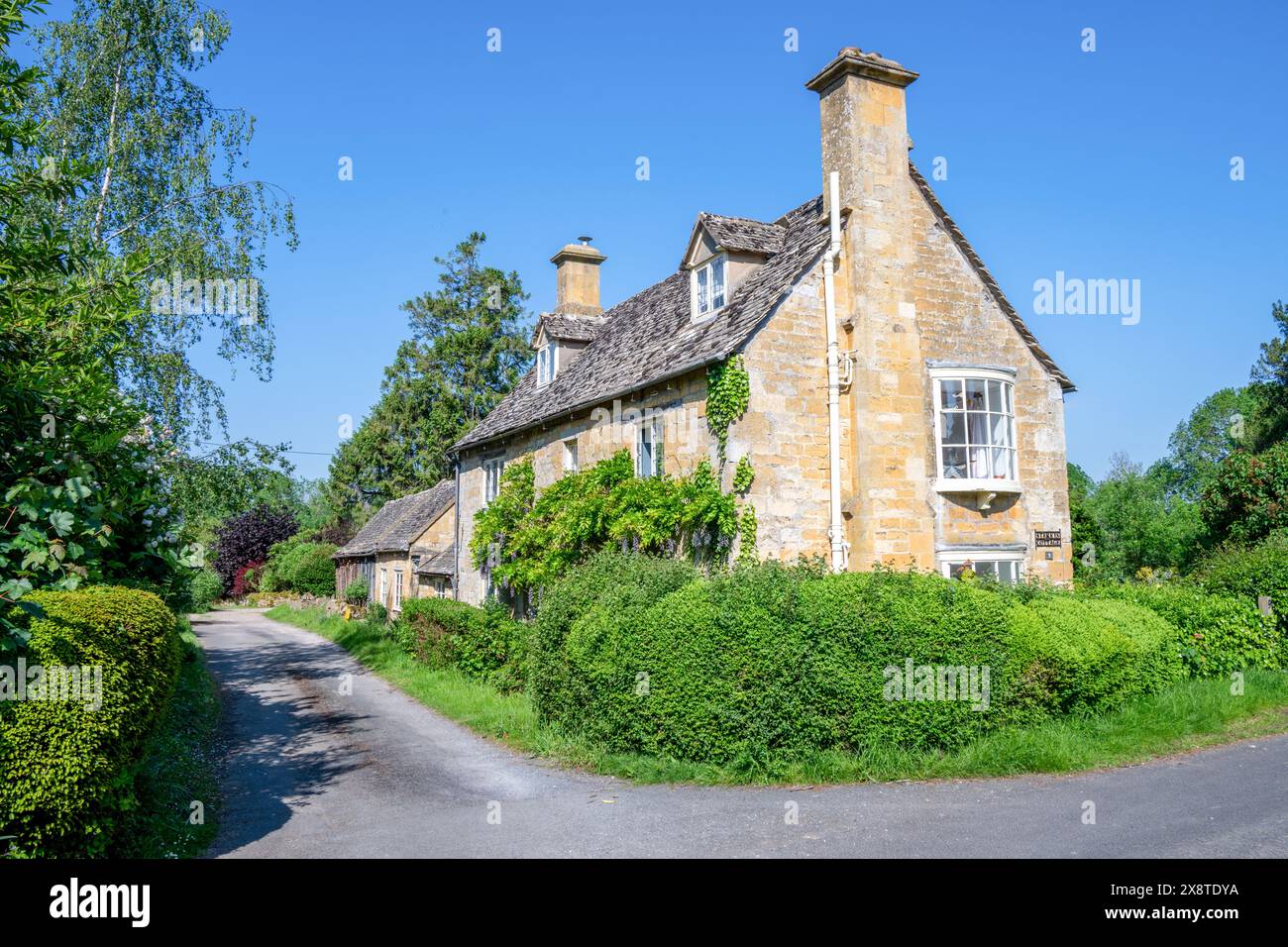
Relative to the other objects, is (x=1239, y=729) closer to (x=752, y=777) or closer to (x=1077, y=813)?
(x=1077, y=813)

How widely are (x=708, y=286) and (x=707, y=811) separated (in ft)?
37.5

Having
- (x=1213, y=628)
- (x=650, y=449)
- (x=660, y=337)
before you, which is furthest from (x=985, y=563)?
(x=660, y=337)

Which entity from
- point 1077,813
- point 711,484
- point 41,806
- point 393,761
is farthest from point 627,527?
point 41,806

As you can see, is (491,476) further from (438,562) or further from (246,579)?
(246,579)

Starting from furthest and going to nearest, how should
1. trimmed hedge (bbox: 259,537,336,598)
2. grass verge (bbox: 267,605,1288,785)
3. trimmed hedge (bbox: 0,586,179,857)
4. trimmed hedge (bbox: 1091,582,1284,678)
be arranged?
trimmed hedge (bbox: 259,537,336,598) < trimmed hedge (bbox: 1091,582,1284,678) < grass verge (bbox: 267,605,1288,785) < trimmed hedge (bbox: 0,586,179,857)

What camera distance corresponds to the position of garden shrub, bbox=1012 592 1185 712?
10461mm

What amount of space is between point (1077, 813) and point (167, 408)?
54.7 ft

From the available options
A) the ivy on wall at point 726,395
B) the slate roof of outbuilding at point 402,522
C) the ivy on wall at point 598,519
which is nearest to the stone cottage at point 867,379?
the ivy on wall at point 726,395

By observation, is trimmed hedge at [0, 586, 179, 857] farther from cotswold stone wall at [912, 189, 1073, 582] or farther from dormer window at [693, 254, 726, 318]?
cotswold stone wall at [912, 189, 1073, 582]

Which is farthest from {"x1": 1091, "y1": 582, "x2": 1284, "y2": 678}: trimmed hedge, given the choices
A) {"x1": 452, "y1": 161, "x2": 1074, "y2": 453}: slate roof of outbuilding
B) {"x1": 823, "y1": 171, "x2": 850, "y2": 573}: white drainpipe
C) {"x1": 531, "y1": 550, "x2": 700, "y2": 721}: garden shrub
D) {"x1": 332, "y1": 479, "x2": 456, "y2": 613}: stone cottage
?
{"x1": 332, "y1": 479, "x2": 456, "y2": 613}: stone cottage

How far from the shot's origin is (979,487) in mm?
15055

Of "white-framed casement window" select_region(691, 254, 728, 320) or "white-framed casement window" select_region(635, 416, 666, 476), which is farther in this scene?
"white-framed casement window" select_region(691, 254, 728, 320)

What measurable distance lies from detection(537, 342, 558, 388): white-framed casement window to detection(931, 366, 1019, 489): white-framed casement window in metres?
11.5
